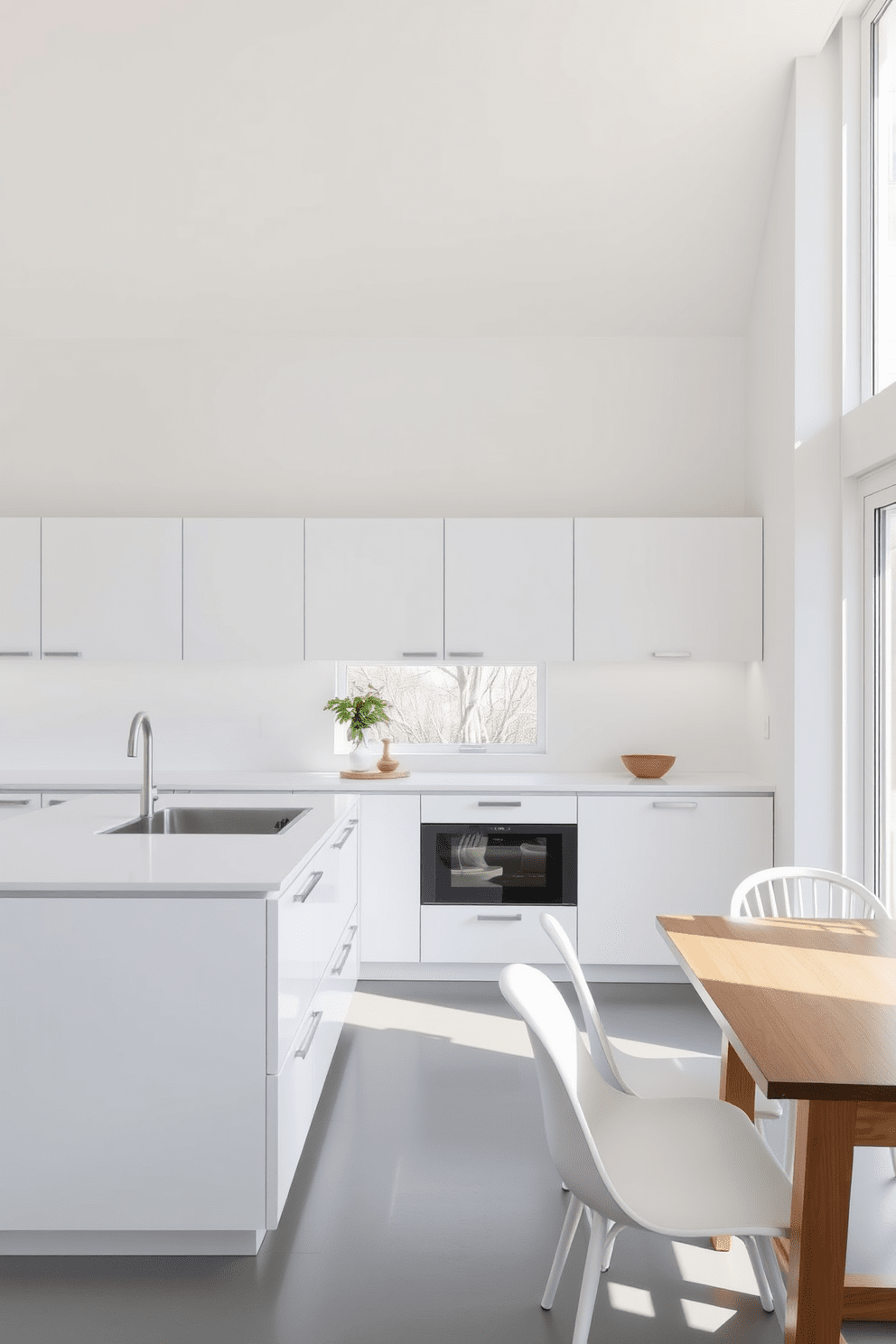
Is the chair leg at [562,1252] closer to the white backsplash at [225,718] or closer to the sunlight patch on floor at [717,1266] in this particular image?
the sunlight patch on floor at [717,1266]

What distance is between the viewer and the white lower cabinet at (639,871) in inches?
170

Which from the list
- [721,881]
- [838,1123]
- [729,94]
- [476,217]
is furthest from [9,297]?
[838,1123]

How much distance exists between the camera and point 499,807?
4344mm

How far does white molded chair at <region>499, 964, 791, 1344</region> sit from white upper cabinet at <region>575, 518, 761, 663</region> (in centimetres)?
261

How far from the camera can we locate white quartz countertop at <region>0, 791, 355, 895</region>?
221 cm

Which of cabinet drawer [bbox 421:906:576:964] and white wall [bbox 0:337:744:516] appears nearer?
cabinet drawer [bbox 421:906:576:964]

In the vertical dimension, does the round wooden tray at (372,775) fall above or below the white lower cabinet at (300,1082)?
above

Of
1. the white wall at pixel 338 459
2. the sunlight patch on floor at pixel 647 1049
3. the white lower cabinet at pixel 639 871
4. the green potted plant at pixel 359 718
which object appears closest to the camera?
the sunlight patch on floor at pixel 647 1049

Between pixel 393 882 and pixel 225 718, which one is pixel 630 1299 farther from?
pixel 225 718

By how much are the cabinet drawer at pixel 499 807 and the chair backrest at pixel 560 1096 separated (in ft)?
7.78

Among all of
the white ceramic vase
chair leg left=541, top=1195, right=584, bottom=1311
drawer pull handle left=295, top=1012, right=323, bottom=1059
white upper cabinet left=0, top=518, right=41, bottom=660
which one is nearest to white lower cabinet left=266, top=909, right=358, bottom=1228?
drawer pull handle left=295, top=1012, right=323, bottom=1059

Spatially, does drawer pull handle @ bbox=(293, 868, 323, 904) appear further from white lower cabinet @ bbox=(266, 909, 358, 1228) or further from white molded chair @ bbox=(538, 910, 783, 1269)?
white molded chair @ bbox=(538, 910, 783, 1269)

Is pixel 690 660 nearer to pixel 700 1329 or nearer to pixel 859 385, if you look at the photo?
pixel 859 385

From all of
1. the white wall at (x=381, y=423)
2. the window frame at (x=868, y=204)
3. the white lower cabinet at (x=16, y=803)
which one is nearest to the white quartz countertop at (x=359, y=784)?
the white lower cabinet at (x=16, y=803)
